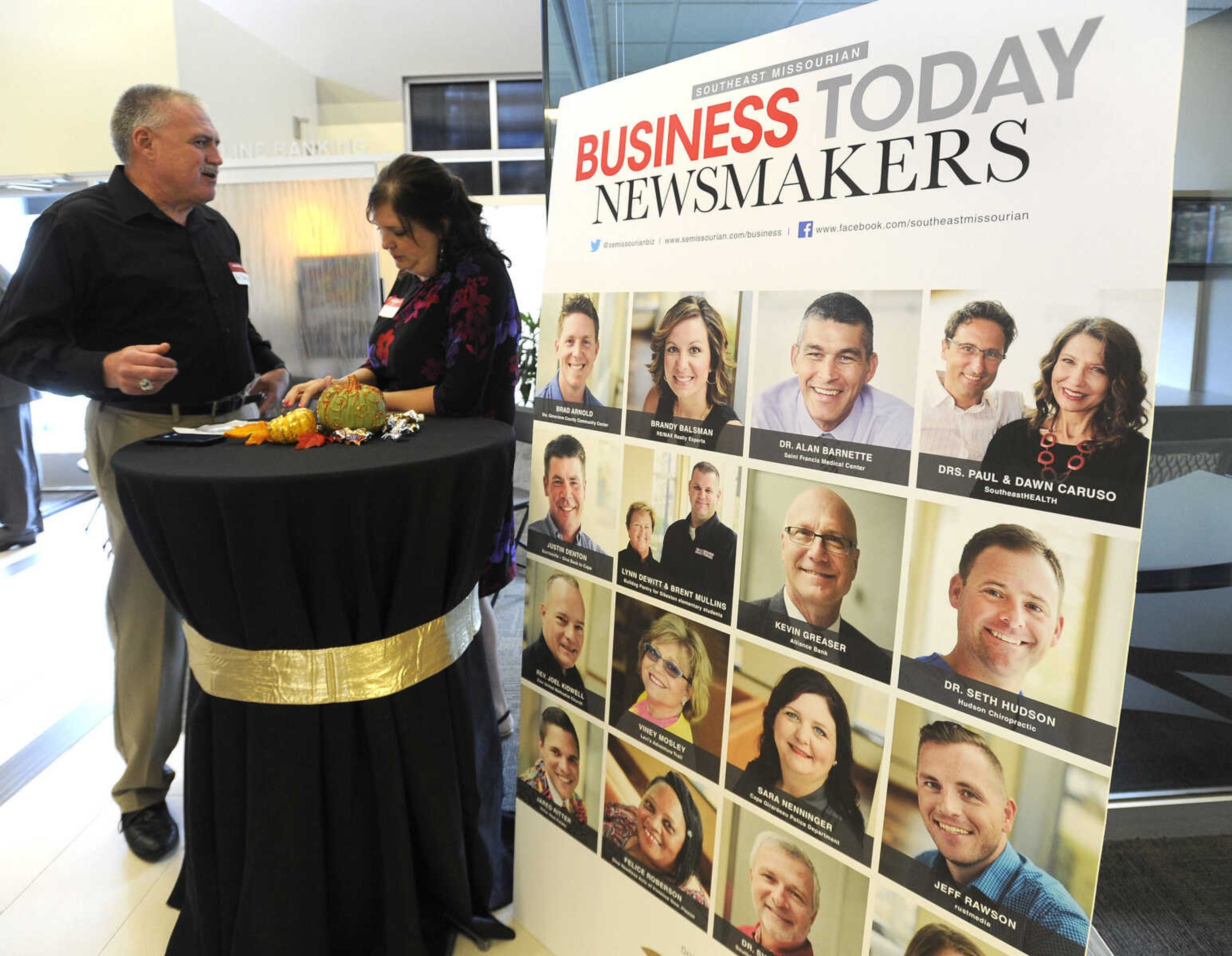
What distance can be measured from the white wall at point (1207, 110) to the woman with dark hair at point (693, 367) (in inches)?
37.0

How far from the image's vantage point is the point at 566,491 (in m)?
1.60

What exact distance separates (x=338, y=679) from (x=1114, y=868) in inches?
75.6

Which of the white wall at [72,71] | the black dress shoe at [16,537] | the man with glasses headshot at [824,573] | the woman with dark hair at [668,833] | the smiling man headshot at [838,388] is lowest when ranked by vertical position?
the black dress shoe at [16,537]

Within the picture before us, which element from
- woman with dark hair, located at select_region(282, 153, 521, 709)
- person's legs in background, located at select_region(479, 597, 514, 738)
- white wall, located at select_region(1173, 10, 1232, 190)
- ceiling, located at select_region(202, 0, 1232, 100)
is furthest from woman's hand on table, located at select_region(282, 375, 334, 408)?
ceiling, located at select_region(202, 0, 1232, 100)

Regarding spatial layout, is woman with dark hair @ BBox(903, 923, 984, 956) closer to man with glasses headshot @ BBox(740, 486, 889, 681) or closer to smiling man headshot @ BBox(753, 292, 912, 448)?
man with glasses headshot @ BBox(740, 486, 889, 681)

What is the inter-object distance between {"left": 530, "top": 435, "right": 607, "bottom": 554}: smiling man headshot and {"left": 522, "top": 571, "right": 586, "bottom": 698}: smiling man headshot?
87 millimetres

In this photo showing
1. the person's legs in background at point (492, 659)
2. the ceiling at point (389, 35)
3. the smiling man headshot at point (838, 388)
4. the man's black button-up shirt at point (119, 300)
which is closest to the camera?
the smiling man headshot at point (838, 388)

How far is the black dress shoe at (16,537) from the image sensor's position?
4613 millimetres

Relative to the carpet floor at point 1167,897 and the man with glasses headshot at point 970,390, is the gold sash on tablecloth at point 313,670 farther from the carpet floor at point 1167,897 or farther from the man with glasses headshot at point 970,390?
the carpet floor at point 1167,897

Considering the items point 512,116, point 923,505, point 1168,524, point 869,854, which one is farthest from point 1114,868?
point 512,116

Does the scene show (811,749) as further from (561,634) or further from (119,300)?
(119,300)

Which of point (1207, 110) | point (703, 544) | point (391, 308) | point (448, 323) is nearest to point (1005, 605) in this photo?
point (703, 544)

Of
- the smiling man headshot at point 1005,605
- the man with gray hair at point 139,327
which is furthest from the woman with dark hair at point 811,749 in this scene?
the man with gray hair at point 139,327

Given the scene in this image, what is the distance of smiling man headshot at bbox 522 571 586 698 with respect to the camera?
5.25 ft
